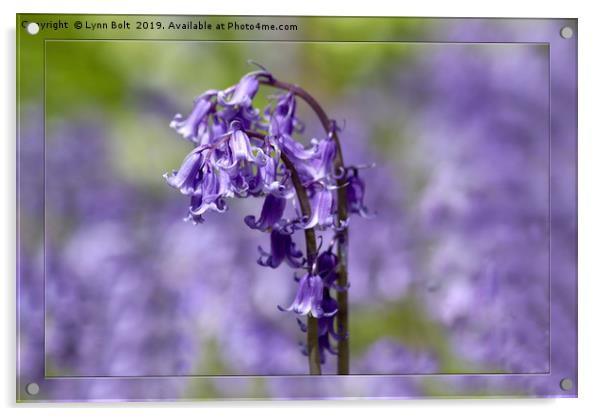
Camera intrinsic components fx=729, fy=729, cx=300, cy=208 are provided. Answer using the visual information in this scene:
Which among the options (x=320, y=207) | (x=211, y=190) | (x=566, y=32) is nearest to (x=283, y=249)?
(x=320, y=207)

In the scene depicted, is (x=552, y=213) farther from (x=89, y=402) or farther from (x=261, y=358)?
(x=89, y=402)

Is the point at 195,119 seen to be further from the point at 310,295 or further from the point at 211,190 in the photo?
the point at 310,295

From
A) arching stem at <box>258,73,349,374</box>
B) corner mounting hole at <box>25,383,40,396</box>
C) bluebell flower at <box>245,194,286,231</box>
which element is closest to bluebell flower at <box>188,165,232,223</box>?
bluebell flower at <box>245,194,286,231</box>

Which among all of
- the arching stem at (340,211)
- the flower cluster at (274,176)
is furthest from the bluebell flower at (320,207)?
the arching stem at (340,211)

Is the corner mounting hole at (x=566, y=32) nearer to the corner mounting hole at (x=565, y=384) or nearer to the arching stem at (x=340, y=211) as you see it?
the arching stem at (x=340, y=211)

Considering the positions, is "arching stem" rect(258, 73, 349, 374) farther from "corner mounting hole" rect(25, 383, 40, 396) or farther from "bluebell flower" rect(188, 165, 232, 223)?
"corner mounting hole" rect(25, 383, 40, 396)

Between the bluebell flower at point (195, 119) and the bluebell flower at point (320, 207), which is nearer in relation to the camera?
the bluebell flower at point (320, 207)
